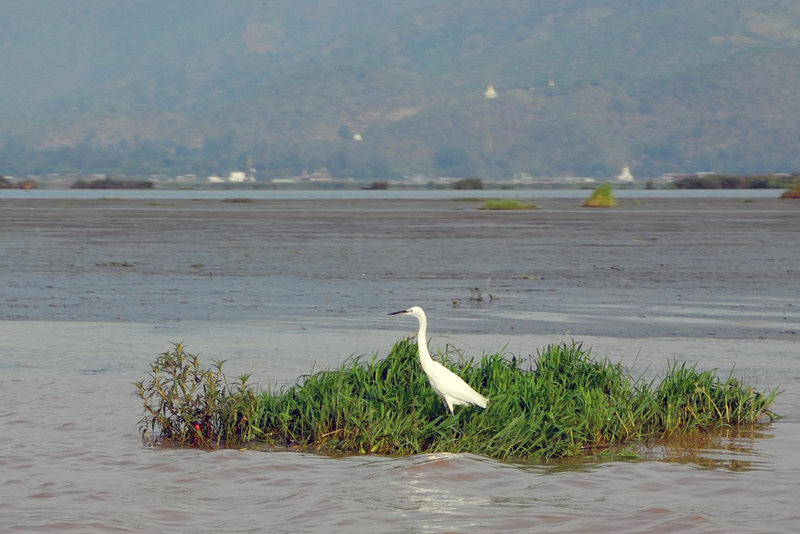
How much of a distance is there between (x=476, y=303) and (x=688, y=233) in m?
26.4

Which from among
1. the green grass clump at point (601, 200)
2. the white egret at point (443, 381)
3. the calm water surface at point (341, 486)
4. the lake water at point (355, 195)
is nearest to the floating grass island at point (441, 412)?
the white egret at point (443, 381)

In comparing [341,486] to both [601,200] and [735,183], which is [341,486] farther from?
[735,183]

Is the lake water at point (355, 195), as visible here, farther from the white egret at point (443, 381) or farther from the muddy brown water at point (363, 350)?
the white egret at point (443, 381)

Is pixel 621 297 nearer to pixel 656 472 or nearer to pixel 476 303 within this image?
pixel 476 303

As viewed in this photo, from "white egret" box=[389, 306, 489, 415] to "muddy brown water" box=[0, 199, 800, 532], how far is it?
1.74 ft

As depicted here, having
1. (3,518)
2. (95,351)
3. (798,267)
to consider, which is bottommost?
(3,518)

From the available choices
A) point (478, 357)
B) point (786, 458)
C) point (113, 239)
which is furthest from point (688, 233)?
point (786, 458)

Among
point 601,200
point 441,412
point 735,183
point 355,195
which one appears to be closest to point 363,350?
point 441,412

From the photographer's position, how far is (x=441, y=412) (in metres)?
11.5

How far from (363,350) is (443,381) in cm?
530

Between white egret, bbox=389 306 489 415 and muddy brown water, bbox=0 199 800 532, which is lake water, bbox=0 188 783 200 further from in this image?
white egret, bbox=389 306 489 415

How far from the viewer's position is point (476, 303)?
877 inches

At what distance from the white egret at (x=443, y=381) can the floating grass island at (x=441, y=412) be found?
0.19 meters

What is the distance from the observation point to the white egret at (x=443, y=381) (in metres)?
10.7
